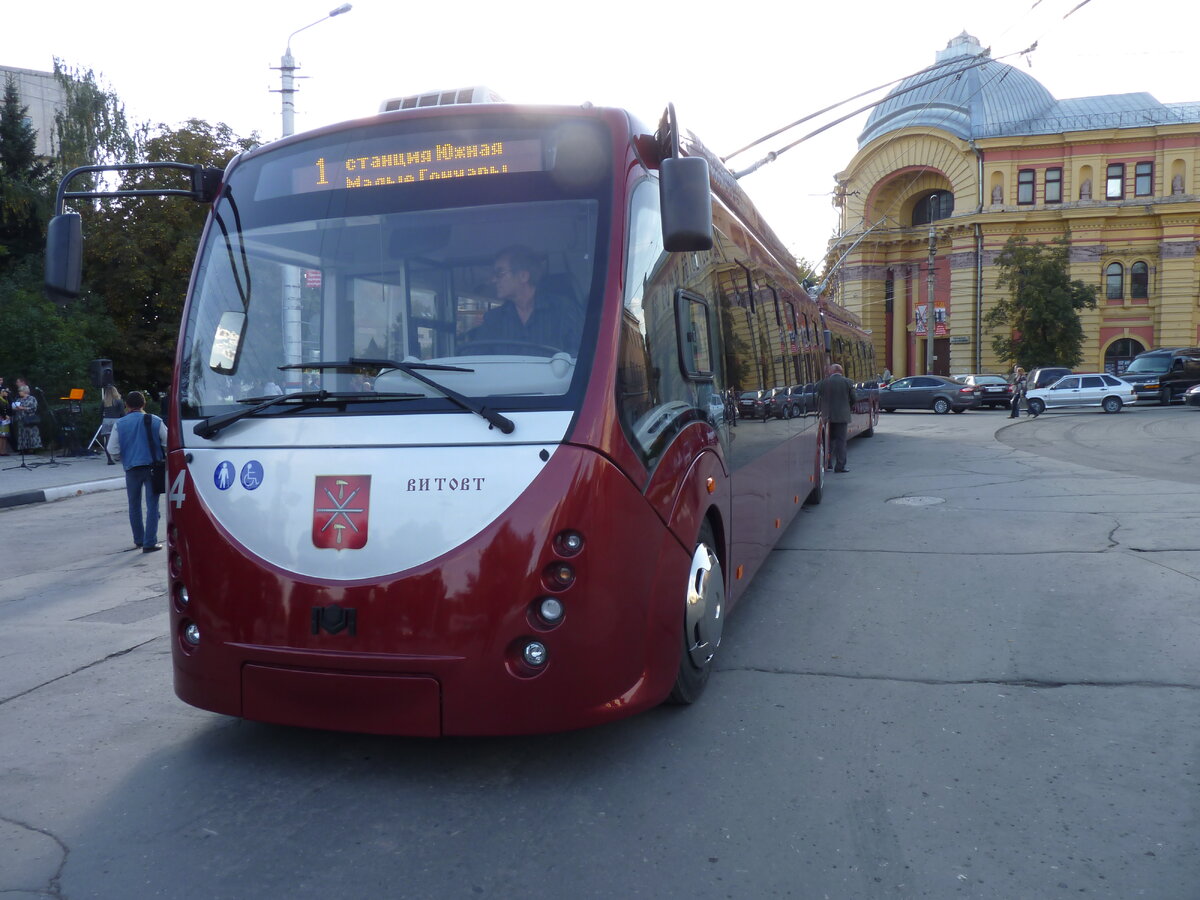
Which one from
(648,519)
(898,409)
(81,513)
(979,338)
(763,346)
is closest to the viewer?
(648,519)

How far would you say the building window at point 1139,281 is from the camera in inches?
2092

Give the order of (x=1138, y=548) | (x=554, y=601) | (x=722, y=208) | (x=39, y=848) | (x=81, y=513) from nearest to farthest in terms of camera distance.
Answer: (x=39, y=848) < (x=554, y=601) < (x=722, y=208) < (x=1138, y=548) < (x=81, y=513)

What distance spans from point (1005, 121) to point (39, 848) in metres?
59.7

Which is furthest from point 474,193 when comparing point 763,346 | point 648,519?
point 763,346

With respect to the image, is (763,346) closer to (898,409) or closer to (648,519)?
(648,519)

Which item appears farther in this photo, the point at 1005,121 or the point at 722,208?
the point at 1005,121

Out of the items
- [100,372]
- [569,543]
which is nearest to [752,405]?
[569,543]

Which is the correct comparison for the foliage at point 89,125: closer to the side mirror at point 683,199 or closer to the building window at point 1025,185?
the side mirror at point 683,199

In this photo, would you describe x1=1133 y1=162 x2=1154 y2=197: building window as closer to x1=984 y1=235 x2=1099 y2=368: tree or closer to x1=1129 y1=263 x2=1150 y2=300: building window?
x1=1129 y1=263 x2=1150 y2=300: building window

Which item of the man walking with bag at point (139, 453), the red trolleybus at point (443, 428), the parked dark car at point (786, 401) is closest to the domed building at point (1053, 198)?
the parked dark car at point (786, 401)

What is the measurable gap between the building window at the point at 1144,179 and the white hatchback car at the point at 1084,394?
20.4m

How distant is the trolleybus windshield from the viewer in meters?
4.00

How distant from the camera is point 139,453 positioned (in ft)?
32.6

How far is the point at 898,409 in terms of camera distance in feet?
131
